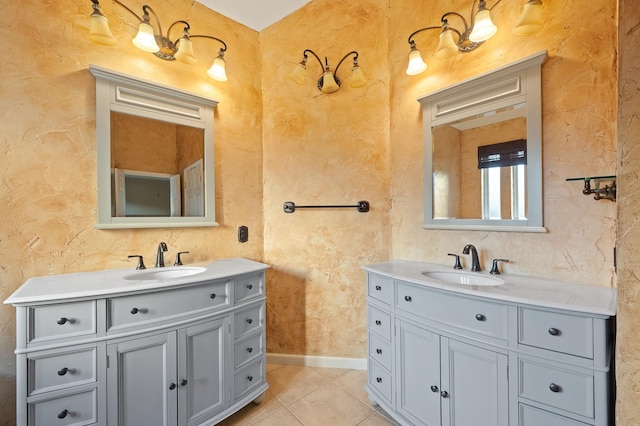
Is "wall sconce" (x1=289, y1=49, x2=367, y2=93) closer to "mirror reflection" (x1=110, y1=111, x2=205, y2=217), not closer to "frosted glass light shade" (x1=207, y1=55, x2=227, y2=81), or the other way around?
"frosted glass light shade" (x1=207, y1=55, x2=227, y2=81)

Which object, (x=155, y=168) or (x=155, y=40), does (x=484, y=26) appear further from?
(x=155, y=168)

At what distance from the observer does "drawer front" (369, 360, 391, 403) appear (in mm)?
1547

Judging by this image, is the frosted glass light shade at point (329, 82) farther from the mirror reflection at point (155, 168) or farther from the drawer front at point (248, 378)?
the drawer front at point (248, 378)

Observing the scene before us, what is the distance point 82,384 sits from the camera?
44.3 inches

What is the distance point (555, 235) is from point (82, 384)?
2328 millimetres

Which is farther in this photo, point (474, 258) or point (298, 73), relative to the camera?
point (298, 73)

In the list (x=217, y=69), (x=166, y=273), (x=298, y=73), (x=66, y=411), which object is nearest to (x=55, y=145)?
(x=166, y=273)

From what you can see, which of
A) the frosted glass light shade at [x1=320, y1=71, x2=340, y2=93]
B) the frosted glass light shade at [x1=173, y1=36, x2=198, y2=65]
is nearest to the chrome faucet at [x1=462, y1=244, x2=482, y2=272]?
the frosted glass light shade at [x1=320, y1=71, x2=340, y2=93]

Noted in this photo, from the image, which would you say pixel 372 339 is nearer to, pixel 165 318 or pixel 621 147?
pixel 165 318

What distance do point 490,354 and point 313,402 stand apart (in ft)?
3.98

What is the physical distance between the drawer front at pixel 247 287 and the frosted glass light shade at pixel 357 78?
1.56 meters

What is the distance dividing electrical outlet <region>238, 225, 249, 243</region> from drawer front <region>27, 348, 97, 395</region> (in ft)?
3.72

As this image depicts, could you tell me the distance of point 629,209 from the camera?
75 centimetres

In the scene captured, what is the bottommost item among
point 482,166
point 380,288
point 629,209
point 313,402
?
point 313,402
